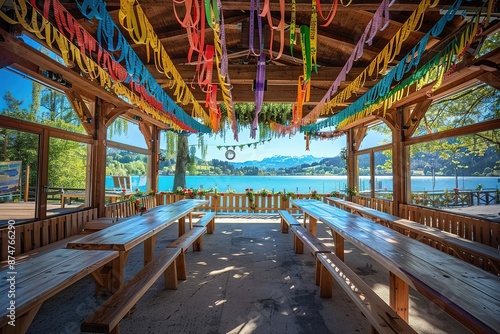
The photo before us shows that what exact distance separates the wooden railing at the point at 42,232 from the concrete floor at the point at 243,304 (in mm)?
1098

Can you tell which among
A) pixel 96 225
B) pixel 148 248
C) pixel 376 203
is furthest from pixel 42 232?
pixel 376 203

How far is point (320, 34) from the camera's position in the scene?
3.27m

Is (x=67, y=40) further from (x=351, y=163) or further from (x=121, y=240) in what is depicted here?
(x=351, y=163)

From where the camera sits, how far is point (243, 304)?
2498mm

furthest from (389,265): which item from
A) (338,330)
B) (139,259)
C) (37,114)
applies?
(37,114)

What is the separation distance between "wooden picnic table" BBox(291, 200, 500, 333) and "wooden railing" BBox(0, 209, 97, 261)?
14.3 ft

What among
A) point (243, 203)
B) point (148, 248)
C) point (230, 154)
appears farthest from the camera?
point (230, 154)

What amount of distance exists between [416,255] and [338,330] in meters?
0.99

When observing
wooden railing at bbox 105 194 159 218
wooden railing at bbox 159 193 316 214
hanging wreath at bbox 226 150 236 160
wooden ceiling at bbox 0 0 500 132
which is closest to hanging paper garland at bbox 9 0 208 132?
wooden ceiling at bbox 0 0 500 132

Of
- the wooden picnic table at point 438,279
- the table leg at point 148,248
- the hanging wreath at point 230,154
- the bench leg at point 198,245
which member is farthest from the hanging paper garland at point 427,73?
the hanging wreath at point 230,154

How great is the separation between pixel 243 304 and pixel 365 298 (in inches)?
51.7

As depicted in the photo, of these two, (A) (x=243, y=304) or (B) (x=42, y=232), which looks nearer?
(A) (x=243, y=304)

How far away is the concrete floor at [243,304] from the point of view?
213 cm

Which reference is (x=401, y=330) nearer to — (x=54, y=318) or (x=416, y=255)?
(x=416, y=255)
